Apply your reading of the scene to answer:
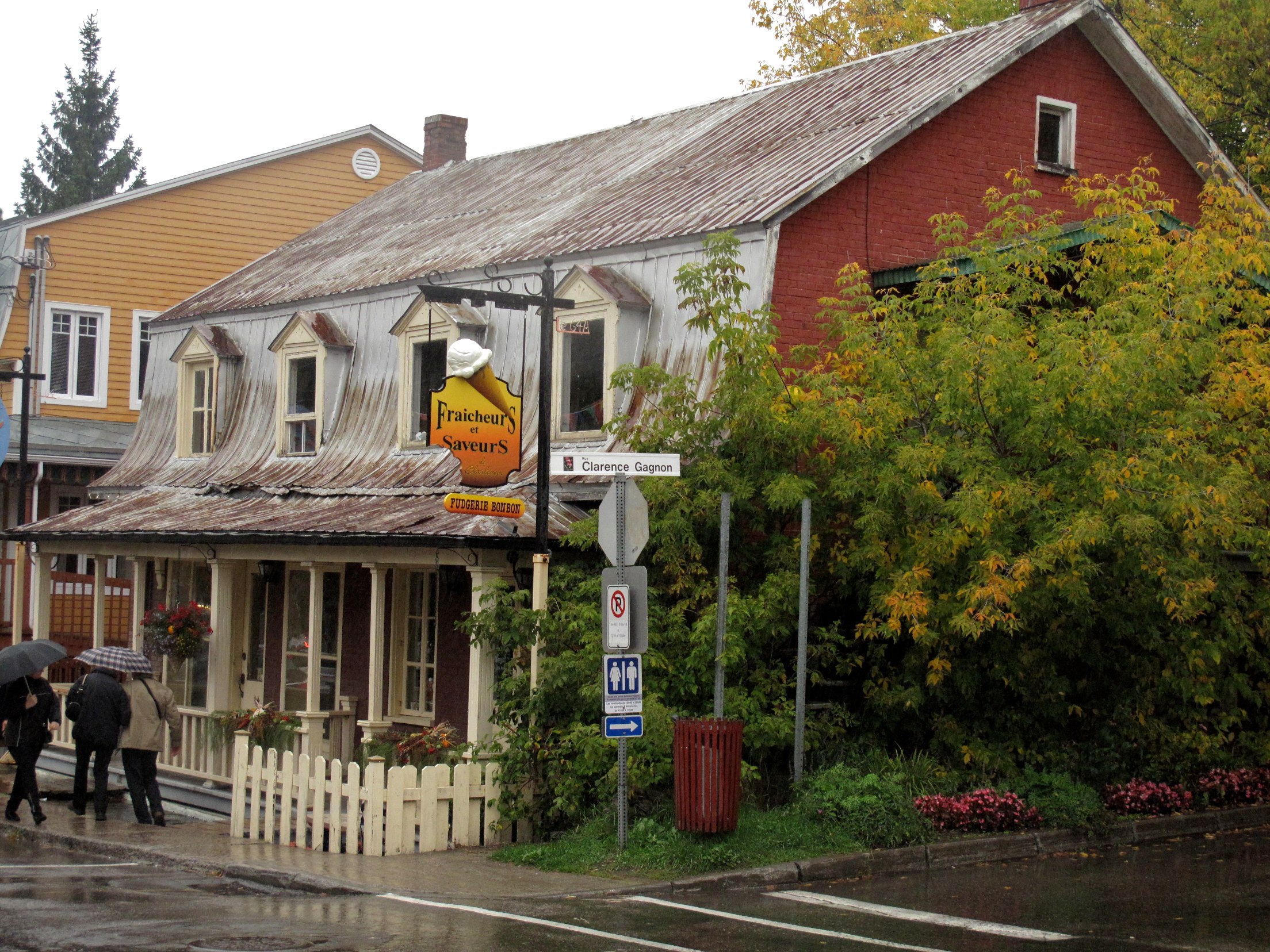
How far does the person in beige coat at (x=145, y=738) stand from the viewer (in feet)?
48.6

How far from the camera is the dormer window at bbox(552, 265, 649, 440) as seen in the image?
53.3 feet

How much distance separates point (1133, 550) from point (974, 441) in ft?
5.08

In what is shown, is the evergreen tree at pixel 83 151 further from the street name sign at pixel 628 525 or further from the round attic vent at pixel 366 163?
the street name sign at pixel 628 525

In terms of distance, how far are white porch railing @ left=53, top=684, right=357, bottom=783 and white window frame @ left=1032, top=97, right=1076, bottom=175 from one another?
1001cm

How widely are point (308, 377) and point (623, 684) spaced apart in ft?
31.9

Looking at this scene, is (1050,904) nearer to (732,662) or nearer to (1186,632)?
(732,662)

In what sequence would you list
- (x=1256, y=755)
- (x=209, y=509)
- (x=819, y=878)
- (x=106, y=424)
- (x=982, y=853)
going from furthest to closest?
(x=106, y=424)
(x=209, y=509)
(x=1256, y=755)
(x=982, y=853)
(x=819, y=878)

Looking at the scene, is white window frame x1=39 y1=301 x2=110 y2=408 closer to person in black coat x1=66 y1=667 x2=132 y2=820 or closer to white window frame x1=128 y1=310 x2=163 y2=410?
white window frame x1=128 y1=310 x2=163 y2=410

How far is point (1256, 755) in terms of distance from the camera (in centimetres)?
1572

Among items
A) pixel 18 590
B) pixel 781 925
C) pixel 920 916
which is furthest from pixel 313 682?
pixel 920 916

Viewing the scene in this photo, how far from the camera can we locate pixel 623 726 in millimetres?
12219

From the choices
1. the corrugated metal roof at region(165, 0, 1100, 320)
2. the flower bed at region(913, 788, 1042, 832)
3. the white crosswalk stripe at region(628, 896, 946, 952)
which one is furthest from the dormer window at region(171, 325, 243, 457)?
the white crosswalk stripe at region(628, 896, 946, 952)

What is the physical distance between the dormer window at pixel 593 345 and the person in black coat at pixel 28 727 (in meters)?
5.64

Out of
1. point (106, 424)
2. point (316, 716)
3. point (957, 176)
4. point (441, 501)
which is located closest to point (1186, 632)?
point (957, 176)
